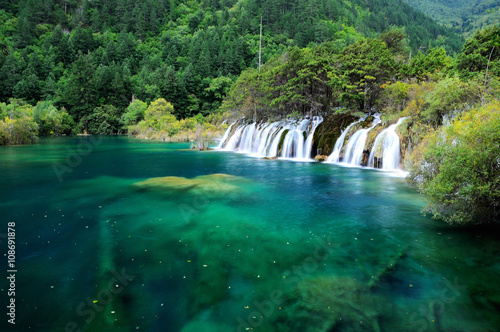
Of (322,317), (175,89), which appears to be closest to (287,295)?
(322,317)

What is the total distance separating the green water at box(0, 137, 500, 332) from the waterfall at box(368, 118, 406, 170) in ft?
23.9

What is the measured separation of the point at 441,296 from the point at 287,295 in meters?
2.71

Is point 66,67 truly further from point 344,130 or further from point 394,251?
point 394,251

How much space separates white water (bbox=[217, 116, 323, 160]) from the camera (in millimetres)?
27047

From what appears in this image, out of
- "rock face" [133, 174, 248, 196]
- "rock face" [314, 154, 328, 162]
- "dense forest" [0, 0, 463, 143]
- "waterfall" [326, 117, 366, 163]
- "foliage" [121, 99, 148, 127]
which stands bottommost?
"rock face" [133, 174, 248, 196]

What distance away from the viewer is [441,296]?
4.90 meters

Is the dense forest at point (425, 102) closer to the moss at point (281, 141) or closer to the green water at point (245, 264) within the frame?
the green water at point (245, 264)

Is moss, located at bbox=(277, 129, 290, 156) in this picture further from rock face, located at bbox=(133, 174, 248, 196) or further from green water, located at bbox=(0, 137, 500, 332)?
green water, located at bbox=(0, 137, 500, 332)

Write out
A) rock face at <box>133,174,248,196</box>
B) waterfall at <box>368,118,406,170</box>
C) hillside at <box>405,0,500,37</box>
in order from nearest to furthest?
rock face at <box>133,174,248,196</box> → waterfall at <box>368,118,406,170</box> → hillside at <box>405,0,500,37</box>

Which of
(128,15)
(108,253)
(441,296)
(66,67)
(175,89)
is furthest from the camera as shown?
(128,15)

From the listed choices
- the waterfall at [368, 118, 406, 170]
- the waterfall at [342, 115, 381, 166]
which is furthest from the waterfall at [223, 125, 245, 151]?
the waterfall at [368, 118, 406, 170]

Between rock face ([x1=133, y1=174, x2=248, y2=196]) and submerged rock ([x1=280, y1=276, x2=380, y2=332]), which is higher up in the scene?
rock face ([x1=133, y1=174, x2=248, y2=196])

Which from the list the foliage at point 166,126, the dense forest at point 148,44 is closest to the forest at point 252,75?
the foliage at point 166,126

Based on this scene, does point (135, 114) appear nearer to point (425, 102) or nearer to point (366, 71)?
point (366, 71)
